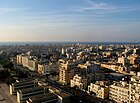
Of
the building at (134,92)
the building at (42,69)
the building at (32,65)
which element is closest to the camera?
the building at (134,92)

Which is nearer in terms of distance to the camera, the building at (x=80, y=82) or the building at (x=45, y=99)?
the building at (x=45, y=99)

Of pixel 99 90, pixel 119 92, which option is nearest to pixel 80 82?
pixel 99 90

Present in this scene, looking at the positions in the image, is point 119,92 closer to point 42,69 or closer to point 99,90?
point 99,90

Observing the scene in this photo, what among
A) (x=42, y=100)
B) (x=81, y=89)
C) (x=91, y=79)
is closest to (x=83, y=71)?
(x=91, y=79)

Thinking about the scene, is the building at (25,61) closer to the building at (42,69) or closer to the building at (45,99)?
the building at (42,69)

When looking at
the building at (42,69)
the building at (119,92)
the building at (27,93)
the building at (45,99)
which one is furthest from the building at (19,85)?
the building at (42,69)
